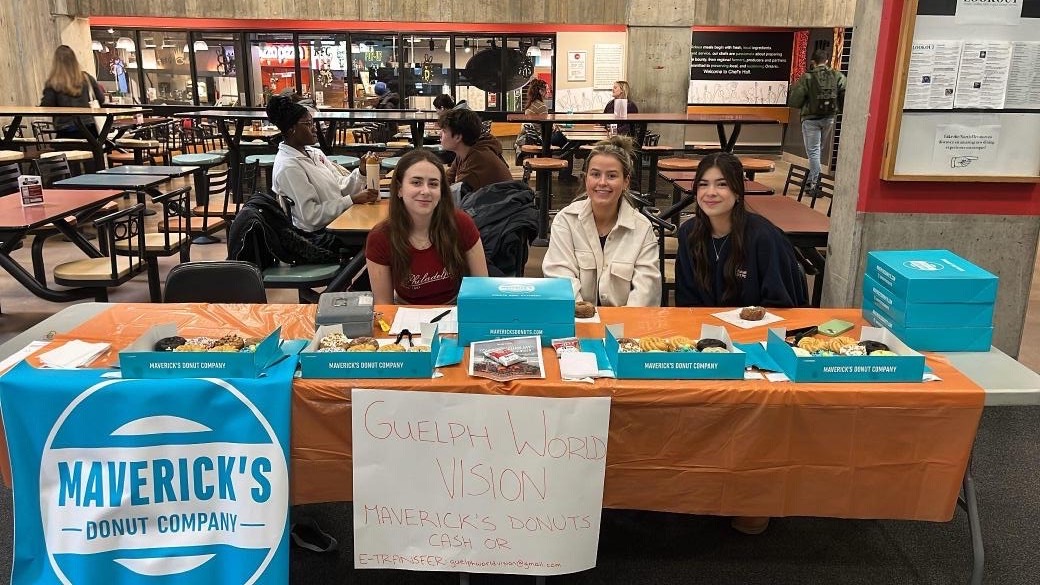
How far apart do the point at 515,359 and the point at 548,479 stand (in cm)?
A: 32

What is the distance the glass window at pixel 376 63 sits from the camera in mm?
11719

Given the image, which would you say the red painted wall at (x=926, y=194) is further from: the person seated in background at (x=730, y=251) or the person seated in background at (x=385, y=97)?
the person seated in background at (x=385, y=97)

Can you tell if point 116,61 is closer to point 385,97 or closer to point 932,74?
point 385,97

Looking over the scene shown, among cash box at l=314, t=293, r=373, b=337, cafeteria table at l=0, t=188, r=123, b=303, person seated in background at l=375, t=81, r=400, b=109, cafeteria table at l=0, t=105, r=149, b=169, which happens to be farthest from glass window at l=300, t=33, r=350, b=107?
cash box at l=314, t=293, r=373, b=337

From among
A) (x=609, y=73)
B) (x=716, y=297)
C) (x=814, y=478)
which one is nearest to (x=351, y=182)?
(x=716, y=297)

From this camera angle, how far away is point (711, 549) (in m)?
2.52

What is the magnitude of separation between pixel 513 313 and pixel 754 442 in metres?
0.73

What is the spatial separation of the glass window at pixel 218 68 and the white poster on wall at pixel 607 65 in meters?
5.53

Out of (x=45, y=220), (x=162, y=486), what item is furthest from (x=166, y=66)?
(x=162, y=486)

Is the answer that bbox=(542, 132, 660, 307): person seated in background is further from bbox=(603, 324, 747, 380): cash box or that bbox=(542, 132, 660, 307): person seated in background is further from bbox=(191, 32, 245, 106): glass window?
bbox=(191, 32, 245, 106): glass window

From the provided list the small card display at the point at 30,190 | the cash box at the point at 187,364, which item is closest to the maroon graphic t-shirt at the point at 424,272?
the cash box at the point at 187,364

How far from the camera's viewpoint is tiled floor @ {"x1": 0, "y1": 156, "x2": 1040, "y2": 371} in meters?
4.55

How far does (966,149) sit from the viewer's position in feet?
10.3

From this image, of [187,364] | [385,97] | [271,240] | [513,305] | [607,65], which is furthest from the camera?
[607,65]
